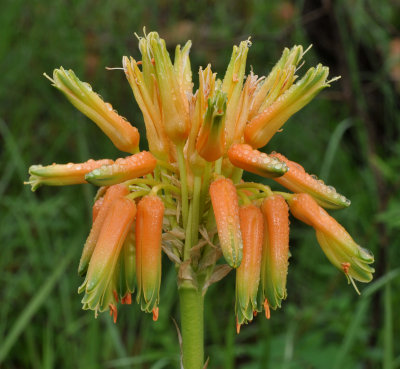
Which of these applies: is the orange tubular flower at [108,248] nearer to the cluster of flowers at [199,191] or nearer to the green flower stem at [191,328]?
the cluster of flowers at [199,191]

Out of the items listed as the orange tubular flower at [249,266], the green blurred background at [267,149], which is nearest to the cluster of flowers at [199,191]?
the orange tubular flower at [249,266]

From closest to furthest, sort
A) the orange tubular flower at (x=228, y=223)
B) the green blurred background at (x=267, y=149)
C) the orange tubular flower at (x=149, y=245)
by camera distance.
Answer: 1. the orange tubular flower at (x=228, y=223)
2. the orange tubular flower at (x=149, y=245)
3. the green blurred background at (x=267, y=149)

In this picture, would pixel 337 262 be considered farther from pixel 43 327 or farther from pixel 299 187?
pixel 43 327

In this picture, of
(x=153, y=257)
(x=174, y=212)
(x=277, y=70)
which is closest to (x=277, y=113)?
(x=277, y=70)

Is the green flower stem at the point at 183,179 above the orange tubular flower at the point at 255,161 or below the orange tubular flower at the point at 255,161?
below

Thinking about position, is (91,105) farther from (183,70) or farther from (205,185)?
(205,185)

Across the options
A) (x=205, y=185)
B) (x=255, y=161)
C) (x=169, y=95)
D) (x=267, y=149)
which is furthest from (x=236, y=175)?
(x=267, y=149)

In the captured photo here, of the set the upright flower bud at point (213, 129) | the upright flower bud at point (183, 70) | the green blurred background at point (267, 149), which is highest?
the upright flower bud at point (183, 70)
